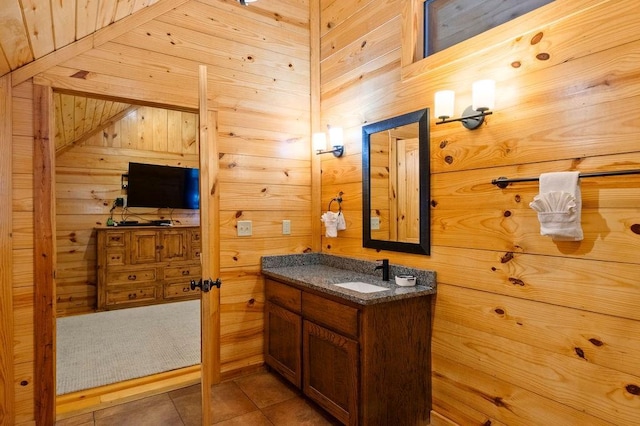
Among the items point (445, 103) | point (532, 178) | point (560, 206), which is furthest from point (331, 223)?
point (560, 206)

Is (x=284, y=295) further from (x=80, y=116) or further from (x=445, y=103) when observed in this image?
(x=80, y=116)

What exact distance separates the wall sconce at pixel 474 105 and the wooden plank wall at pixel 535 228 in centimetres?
5

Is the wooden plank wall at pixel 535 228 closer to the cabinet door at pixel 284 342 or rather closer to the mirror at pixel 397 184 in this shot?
the mirror at pixel 397 184

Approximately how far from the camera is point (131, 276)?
478cm

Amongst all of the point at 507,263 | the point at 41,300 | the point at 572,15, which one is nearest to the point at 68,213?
the point at 41,300

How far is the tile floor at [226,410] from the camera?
Answer: 2227mm

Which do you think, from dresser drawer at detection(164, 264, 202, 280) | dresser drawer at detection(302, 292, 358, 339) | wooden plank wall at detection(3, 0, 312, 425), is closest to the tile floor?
wooden plank wall at detection(3, 0, 312, 425)

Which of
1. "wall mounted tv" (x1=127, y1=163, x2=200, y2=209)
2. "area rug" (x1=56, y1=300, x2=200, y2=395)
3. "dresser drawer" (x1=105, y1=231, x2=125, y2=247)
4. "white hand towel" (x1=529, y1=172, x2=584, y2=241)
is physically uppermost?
"wall mounted tv" (x1=127, y1=163, x2=200, y2=209)

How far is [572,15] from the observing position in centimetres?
157

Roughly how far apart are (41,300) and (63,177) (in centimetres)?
316

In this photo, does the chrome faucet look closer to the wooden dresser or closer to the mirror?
the mirror

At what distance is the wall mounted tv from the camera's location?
5000 mm

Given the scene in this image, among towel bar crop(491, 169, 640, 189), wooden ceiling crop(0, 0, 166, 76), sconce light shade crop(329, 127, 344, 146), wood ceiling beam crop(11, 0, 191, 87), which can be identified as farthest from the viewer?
sconce light shade crop(329, 127, 344, 146)

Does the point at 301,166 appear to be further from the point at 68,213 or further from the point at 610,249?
the point at 68,213
